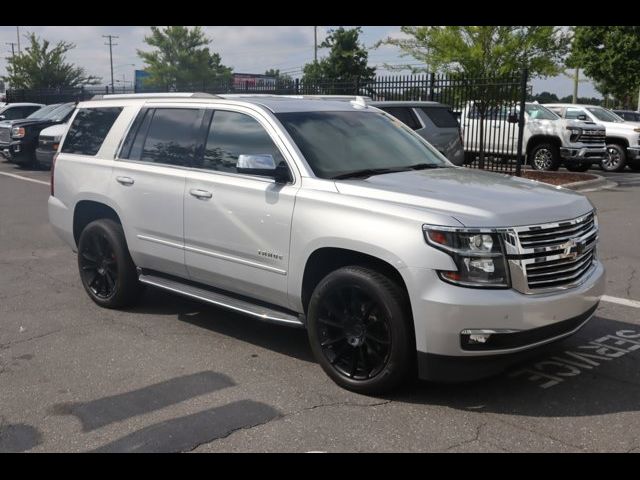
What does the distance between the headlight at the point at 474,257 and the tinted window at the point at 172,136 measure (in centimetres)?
243

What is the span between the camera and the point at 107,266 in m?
6.21

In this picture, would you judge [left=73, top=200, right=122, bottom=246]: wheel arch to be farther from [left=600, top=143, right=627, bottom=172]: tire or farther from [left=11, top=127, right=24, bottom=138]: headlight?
[left=600, top=143, right=627, bottom=172]: tire

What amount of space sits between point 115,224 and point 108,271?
1.42 feet

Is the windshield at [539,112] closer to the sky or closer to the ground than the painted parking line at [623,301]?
closer to the sky

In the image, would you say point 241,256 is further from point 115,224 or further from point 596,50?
point 596,50

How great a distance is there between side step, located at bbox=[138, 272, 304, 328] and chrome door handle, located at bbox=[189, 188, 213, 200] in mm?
739

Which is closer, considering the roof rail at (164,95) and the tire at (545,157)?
the roof rail at (164,95)

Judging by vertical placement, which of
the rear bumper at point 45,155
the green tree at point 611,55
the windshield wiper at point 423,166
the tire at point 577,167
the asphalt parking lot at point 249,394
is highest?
the green tree at point 611,55

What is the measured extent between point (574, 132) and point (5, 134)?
52.8 ft

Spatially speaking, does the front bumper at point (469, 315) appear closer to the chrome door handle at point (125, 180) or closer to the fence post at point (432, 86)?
the chrome door handle at point (125, 180)

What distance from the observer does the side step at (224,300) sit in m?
4.79

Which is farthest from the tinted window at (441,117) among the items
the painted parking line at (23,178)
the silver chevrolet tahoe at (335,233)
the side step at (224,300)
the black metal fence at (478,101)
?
the painted parking line at (23,178)
